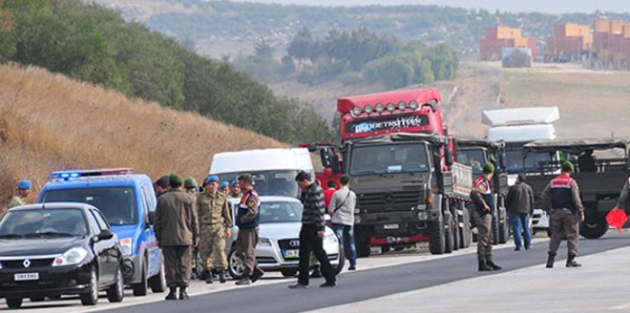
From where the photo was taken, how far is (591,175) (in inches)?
1785

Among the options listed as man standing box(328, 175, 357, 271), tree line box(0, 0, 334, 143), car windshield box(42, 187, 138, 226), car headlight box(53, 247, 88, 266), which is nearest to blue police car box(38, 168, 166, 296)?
car windshield box(42, 187, 138, 226)

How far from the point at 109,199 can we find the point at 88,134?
3659 centimetres

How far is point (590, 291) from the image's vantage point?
21969 mm

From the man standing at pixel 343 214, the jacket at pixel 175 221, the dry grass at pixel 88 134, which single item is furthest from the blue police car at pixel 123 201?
the dry grass at pixel 88 134

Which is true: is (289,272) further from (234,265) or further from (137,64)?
(137,64)

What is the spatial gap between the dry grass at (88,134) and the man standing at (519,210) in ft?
40.1

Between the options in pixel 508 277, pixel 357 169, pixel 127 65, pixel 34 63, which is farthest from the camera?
pixel 127 65

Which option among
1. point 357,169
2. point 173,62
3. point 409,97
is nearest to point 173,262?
point 357,169

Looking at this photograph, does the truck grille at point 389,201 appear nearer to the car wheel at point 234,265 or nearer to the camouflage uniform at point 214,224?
the car wheel at point 234,265

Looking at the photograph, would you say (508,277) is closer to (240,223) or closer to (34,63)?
(240,223)

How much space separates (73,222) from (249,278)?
5062 millimetres

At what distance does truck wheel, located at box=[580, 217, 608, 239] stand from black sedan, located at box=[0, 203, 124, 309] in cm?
2343

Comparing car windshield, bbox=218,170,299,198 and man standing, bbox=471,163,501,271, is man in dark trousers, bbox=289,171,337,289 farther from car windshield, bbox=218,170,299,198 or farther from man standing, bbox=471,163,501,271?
car windshield, bbox=218,170,299,198

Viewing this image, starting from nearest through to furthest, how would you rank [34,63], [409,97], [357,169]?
[357,169], [409,97], [34,63]
